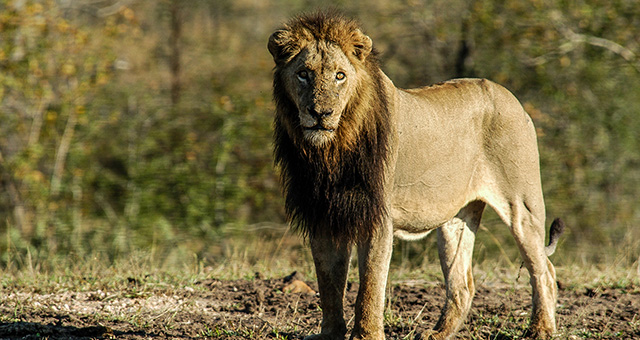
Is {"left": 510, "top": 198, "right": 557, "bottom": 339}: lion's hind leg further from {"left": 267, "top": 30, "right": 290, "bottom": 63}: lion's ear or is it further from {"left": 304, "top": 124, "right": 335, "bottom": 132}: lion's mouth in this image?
{"left": 267, "top": 30, "right": 290, "bottom": 63}: lion's ear

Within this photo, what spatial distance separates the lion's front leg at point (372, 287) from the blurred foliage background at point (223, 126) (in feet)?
19.2

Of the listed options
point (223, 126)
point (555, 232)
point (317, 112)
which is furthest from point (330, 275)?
point (223, 126)

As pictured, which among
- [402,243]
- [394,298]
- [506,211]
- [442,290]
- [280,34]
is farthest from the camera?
[402,243]

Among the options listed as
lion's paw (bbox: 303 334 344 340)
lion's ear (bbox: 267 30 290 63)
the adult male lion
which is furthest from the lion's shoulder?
lion's paw (bbox: 303 334 344 340)

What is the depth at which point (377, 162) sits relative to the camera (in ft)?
11.5

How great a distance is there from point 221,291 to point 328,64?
2237mm

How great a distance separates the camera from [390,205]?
365 cm

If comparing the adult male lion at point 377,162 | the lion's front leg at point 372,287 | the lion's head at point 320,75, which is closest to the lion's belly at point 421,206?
the adult male lion at point 377,162

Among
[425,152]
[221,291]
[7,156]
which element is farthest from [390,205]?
[7,156]

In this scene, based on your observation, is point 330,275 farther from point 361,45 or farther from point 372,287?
point 361,45

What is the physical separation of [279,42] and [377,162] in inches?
28.7

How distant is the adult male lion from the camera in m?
3.42

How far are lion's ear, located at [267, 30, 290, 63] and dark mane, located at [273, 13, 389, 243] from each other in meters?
0.07

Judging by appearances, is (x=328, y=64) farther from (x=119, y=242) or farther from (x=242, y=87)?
(x=242, y=87)
